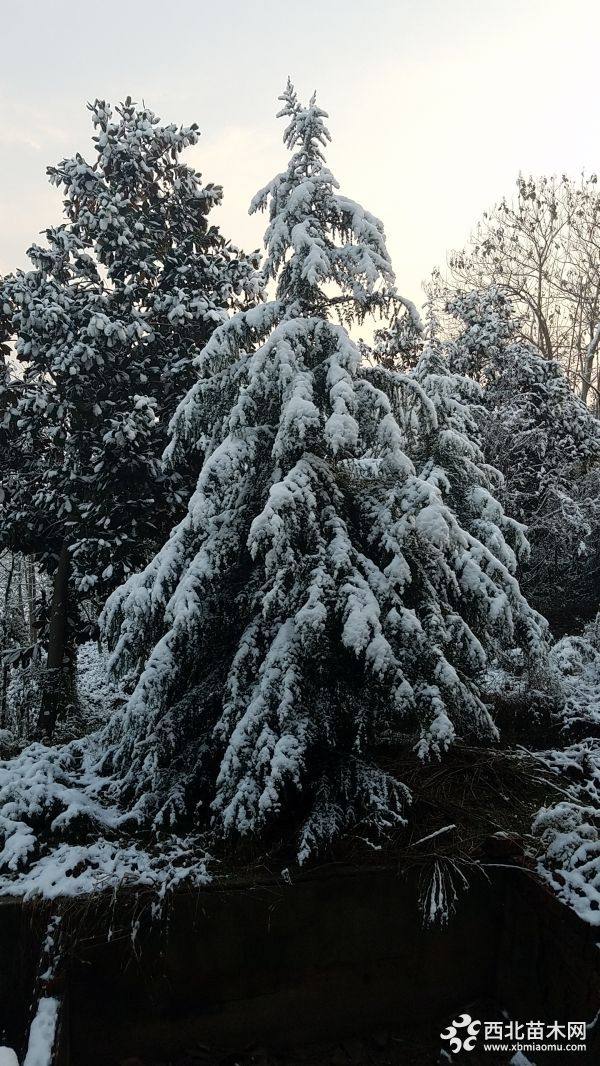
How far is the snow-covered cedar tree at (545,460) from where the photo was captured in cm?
1352

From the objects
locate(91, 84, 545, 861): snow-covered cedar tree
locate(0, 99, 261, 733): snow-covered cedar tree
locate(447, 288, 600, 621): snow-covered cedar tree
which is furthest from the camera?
locate(447, 288, 600, 621): snow-covered cedar tree

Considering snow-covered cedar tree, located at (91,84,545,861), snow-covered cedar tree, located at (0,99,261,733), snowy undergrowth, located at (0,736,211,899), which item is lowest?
snowy undergrowth, located at (0,736,211,899)

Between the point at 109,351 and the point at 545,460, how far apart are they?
31.3 feet

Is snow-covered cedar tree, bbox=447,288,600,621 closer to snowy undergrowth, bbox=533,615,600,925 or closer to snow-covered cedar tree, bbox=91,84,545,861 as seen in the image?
snowy undergrowth, bbox=533,615,600,925

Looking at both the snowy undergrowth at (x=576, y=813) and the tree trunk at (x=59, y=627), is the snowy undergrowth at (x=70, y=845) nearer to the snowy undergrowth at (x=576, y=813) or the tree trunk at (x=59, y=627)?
the snowy undergrowth at (x=576, y=813)

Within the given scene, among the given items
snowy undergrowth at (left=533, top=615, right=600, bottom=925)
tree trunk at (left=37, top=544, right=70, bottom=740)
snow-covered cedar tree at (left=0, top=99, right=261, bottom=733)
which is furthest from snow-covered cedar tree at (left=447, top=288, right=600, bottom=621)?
tree trunk at (left=37, top=544, right=70, bottom=740)

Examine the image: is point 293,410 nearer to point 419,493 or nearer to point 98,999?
point 419,493

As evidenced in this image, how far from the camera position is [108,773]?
5.63 metres

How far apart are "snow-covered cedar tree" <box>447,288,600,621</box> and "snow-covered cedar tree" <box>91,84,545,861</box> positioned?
28.8ft

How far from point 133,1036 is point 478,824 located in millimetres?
2913

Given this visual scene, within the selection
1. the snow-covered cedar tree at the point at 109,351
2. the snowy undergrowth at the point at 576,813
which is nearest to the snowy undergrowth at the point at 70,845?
the snowy undergrowth at the point at 576,813

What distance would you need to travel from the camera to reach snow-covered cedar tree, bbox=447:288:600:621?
13516 mm

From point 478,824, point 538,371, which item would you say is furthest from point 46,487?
point 538,371

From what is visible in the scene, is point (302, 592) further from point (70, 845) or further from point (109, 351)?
point (109, 351)
